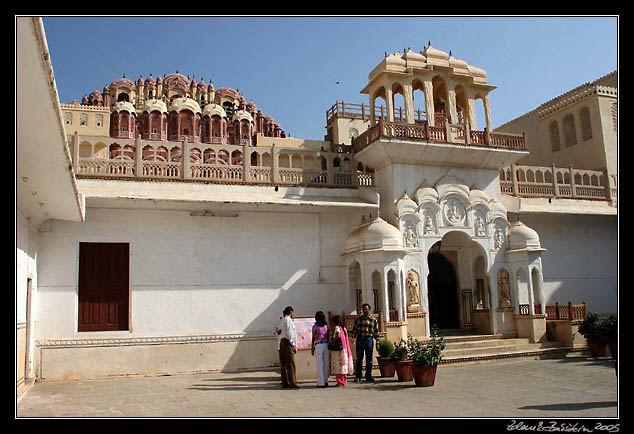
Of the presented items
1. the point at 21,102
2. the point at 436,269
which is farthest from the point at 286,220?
the point at 21,102

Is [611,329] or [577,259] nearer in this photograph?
[611,329]

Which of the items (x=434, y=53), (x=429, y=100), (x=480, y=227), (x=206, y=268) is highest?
(x=434, y=53)

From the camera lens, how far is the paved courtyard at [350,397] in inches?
297

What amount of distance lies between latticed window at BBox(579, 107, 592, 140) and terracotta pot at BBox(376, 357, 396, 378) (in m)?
12.2

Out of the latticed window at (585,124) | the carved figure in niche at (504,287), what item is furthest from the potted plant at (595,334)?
the latticed window at (585,124)

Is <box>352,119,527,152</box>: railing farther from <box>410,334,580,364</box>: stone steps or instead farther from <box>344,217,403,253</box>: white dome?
<box>410,334,580,364</box>: stone steps

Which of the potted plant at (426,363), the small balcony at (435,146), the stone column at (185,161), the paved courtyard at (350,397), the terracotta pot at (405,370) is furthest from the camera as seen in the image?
the small balcony at (435,146)

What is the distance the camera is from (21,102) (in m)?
6.07

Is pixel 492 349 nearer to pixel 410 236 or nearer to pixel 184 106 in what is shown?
pixel 410 236

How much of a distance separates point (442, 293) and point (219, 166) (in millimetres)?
7119

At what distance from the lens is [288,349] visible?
10156 mm

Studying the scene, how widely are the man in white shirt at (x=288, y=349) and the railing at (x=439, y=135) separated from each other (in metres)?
5.87

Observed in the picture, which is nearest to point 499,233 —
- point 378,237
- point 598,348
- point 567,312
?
point 567,312

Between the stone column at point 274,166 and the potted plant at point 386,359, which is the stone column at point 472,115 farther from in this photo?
the potted plant at point 386,359
